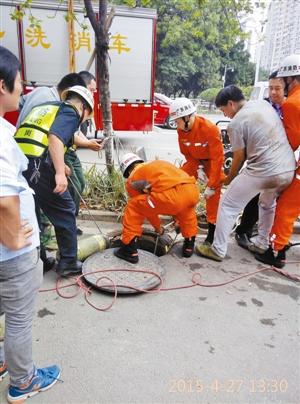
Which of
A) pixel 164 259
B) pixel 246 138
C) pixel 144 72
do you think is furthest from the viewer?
pixel 144 72

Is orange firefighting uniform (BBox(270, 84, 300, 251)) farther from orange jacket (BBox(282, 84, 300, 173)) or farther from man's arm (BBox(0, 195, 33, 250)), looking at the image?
man's arm (BBox(0, 195, 33, 250))

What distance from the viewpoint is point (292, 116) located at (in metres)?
3.16

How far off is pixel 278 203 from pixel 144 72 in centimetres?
654

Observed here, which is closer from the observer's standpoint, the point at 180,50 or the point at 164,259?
the point at 164,259

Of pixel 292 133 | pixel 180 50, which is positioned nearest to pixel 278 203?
pixel 292 133

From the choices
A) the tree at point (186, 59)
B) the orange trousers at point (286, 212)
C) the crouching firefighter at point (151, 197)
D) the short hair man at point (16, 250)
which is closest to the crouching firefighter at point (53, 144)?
the crouching firefighter at point (151, 197)

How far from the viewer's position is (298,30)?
10273 mm

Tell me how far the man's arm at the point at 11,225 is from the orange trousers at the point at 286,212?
259 centimetres

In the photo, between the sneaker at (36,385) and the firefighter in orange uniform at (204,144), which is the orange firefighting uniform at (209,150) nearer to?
the firefighter in orange uniform at (204,144)

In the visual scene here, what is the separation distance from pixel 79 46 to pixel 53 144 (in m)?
6.68

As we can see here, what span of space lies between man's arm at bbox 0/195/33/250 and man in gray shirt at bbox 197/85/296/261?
7.69 ft

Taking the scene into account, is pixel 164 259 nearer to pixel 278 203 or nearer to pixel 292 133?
pixel 278 203

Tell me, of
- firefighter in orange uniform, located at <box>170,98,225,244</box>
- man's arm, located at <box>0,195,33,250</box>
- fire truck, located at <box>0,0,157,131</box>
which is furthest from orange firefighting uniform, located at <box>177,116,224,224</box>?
fire truck, located at <box>0,0,157,131</box>
